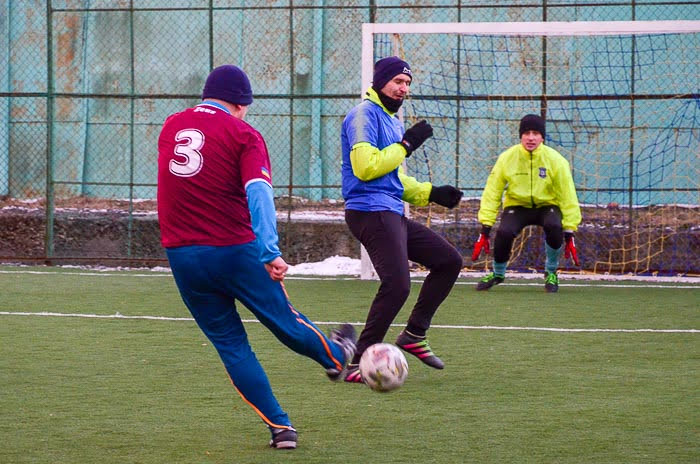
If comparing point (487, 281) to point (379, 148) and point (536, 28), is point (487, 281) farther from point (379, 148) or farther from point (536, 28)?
point (379, 148)

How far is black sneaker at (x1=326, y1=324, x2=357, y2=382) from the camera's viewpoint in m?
5.41

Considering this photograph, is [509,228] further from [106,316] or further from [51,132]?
[51,132]

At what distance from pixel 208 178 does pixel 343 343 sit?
3.61 feet

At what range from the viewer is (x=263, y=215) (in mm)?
4746

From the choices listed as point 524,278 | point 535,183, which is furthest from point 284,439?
point 524,278

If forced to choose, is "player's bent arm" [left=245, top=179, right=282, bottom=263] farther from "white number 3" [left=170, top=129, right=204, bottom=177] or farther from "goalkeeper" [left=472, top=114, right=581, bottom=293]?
"goalkeeper" [left=472, top=114, right=581, bottom=293]

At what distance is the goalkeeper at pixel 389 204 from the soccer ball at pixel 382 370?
91cm

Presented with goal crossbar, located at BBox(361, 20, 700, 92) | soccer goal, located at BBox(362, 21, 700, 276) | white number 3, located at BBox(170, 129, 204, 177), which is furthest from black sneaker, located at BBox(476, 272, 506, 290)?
white number 3, located at BBox(170, 129, 204, 177)

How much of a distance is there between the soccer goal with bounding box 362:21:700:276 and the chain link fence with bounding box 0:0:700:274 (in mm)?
665

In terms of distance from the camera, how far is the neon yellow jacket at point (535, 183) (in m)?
→ 11.5

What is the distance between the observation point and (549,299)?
1109 cm

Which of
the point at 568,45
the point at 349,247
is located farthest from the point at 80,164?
the point at 568,45

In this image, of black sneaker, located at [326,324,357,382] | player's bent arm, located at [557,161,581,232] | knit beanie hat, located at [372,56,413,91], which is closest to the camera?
black sneaker, located at [326,324,357,382]

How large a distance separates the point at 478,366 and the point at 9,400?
2.82 m
